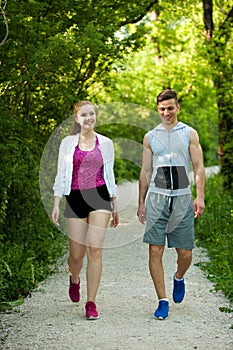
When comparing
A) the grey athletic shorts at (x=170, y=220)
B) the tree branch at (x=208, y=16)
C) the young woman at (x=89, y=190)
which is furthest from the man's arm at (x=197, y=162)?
the tree branch at (x=208, y=16)

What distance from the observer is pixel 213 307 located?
7.41 m

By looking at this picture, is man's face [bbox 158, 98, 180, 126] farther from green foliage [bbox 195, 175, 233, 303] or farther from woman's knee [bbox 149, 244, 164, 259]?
green foliage [bbox 195, 175, 233, 303]

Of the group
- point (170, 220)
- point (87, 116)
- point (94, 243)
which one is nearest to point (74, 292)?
point (94, 243)

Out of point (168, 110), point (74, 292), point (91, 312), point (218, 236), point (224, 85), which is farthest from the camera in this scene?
point (224, 85)

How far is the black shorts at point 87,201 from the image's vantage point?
679 cm

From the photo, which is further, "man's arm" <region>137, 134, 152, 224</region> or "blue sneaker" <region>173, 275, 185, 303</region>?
"blue sneaker" <region>173, 275, 185, 303</region>

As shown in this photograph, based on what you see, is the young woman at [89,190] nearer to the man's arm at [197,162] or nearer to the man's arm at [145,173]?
the man's arm at [145,173]

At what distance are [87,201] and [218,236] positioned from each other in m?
4.88

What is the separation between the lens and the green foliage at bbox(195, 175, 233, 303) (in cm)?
873

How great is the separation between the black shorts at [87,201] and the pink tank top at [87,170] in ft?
0.15

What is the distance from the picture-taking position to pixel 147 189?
22.9 feet

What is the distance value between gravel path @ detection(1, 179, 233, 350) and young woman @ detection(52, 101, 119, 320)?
14.2 inches

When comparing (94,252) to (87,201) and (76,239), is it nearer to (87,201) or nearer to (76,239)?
(76,239)

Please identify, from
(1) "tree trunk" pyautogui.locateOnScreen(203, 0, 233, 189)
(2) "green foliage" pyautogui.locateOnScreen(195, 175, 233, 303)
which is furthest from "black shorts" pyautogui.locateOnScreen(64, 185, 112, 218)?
(1) "tree trunk" pyautogui.locateOnScreen(203, 0, 233, 189)
